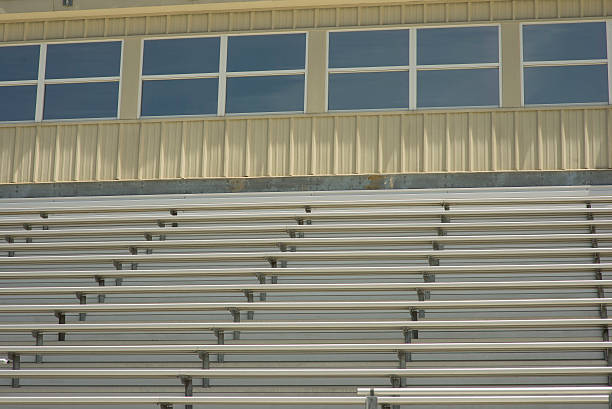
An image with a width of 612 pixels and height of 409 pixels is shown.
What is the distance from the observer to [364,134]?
9.00 meters

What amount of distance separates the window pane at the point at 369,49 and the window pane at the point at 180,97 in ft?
4.07

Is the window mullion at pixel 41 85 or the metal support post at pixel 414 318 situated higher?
the window mullion at pixel 41 85

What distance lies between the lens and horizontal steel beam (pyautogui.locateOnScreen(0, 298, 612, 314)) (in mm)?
6871

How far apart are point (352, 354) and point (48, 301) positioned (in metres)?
2.79

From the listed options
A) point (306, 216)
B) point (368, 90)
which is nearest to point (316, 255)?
point (306, 216)

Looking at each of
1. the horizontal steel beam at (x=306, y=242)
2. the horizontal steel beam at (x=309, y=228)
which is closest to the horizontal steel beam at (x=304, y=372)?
the horizontal steel beam at (x=306, y=242)

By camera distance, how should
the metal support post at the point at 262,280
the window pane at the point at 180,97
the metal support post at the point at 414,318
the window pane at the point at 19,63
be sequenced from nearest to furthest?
1. the metal support post at the point at 414,318
2. the metal support post at the point at 262,280
3. the window pane at the point at 180,97
4. the window pane at the point at 19,63

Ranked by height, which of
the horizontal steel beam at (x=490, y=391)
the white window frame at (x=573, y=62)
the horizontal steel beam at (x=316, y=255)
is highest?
the white window frame at (x=573, y=62)

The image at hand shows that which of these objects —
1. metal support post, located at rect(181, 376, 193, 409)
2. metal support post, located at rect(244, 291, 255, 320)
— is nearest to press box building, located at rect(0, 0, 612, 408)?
metal support post, located at rect(244, 291, 255, 320)

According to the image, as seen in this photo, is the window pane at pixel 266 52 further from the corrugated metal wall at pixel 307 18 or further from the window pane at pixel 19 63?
the window pane at pixel 19 63

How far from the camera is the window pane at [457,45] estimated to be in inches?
358

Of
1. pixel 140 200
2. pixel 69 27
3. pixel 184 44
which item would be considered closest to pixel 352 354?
pixel 140 200

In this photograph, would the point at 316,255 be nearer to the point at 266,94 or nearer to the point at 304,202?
the point at 304,202

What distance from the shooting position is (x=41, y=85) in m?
9.77
